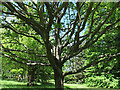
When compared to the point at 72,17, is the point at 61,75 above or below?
below

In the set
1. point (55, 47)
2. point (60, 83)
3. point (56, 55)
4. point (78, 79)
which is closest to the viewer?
point (60, 83)

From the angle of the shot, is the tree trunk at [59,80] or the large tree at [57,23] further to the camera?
the tree trunk at [59,80]

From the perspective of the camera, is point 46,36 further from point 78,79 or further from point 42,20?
point 78,79

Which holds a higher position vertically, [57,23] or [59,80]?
[57,23]

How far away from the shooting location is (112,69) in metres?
13.3

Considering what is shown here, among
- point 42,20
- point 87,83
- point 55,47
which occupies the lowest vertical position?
point 87,83

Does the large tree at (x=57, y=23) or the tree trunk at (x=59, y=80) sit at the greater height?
the large tree at (x=57, y=23)

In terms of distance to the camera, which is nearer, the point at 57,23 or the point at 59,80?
the point at 57,23

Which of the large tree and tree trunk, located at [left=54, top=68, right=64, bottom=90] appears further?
tree trunk, located at [left=54, top=68, right=64, bottom=90]

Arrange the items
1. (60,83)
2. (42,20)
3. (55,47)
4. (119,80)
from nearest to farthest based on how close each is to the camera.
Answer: (42,20) < (60,83) < (55,47) < (119,80)

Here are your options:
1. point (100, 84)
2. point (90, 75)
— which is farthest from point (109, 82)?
point (90, 75)

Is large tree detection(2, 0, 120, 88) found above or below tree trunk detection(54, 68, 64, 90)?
above

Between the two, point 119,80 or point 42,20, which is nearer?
Answer: point 42,20

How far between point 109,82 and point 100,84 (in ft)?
3.89
